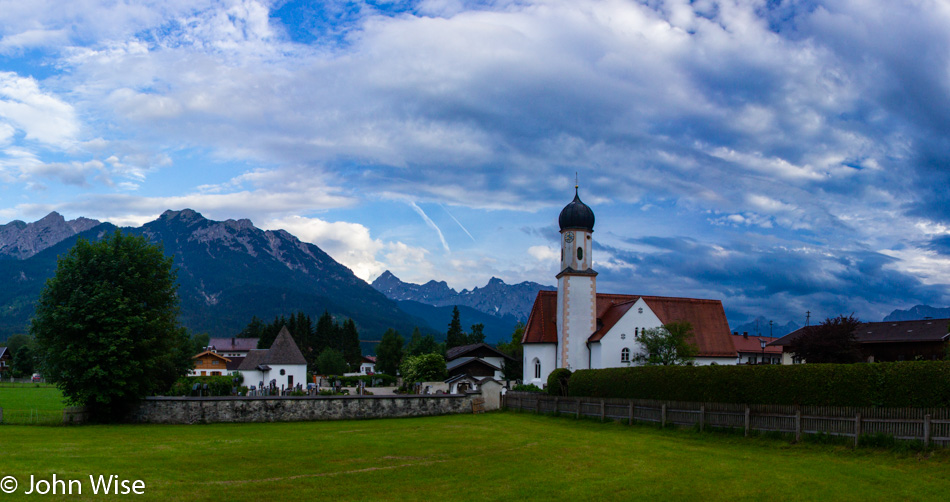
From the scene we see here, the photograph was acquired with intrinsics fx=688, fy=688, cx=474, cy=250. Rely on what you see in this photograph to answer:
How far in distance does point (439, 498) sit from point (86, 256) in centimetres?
3057

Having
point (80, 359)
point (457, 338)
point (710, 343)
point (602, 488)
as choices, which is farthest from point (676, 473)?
point (457, 338)

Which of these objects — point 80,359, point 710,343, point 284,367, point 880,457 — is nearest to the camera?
point 880,457

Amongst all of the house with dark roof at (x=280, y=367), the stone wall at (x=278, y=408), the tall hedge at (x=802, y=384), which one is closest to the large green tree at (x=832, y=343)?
the tall hedge at (x=802, y=384)

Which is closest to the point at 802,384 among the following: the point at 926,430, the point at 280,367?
the point at 926,430

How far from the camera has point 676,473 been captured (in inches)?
797

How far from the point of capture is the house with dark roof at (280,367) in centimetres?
8250

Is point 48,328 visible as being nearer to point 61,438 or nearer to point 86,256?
point 86,256

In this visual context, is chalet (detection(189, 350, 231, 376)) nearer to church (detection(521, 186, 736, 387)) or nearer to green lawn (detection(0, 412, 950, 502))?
church (detection(521, 186, 736, 387))

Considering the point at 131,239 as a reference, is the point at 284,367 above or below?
below

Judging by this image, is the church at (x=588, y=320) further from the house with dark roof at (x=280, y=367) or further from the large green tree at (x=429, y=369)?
the house with dark roof at (x=280, y=367)

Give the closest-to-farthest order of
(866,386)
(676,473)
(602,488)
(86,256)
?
(602,488) → (676,473) → (866,386) → (86,256)

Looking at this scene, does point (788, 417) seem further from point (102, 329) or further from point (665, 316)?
point (665, 316)

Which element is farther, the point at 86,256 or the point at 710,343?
the point at 710,343

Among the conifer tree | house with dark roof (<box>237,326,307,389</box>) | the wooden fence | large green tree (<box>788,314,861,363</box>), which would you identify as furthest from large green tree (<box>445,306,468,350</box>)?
the wooden fence
